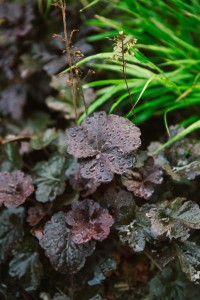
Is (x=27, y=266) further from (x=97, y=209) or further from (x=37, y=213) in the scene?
(x=97, y=209)

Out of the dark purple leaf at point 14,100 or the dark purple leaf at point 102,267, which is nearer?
the dark purple leaf at point 102,267

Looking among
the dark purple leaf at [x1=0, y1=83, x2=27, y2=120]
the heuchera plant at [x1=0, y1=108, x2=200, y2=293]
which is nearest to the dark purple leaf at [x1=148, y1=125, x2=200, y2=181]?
the heuchera plant at [x1=0, y1=108, x2=200, y2=293]

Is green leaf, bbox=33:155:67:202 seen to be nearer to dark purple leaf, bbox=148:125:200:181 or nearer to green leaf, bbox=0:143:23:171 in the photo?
green leaf, bbox=0:143:23:171

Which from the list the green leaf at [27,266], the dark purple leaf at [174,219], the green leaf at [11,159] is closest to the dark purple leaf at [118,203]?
the dark purple leaf at [174,219]

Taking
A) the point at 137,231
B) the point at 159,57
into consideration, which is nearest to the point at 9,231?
the point at 137,231

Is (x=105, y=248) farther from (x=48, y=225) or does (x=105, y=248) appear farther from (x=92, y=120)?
(x=92, y=120)

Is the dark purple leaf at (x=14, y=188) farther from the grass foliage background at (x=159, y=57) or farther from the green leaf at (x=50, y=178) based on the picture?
the grass foliage background at (x=159, y=57)

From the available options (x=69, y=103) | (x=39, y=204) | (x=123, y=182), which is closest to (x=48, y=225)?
(x=39, y=204)
